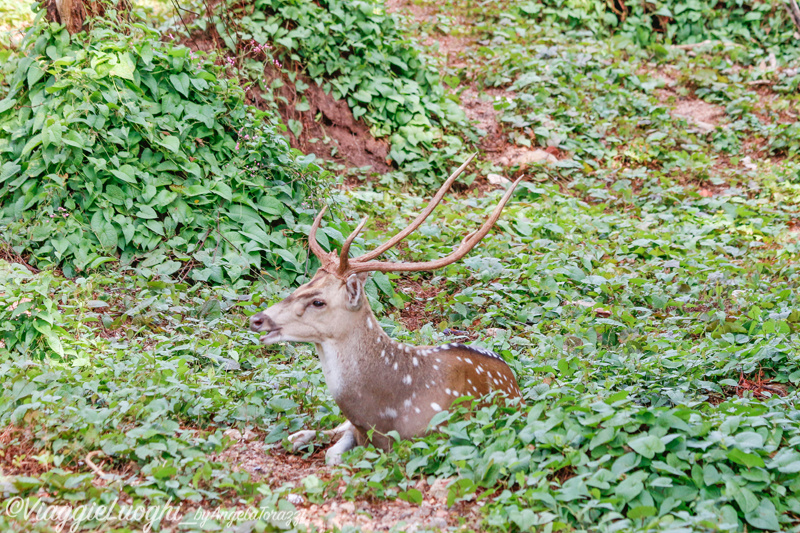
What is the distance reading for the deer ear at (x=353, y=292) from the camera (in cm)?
481

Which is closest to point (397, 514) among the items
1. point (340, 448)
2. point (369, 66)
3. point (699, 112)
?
point (340, 448)

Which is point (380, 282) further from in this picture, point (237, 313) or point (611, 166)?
point (611, 166)

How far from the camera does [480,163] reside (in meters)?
11.2

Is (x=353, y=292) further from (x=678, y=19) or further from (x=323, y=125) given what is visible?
(x=678, y=19)

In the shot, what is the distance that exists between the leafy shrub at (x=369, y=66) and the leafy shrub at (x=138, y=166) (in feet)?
8.16

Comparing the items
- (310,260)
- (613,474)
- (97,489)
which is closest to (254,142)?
(310,260)

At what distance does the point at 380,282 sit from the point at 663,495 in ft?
14.4

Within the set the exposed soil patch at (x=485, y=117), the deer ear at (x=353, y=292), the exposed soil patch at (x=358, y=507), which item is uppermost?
the deer ear at (x=353, y=292)

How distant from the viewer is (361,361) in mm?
4820

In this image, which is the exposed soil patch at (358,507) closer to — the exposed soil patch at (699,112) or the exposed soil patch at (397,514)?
the exposed soil patch at (397,514)

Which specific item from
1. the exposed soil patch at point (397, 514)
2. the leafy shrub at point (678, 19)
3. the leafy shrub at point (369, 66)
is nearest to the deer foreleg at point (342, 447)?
the exposed soil patch at point (397, 514)

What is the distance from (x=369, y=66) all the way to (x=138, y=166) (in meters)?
Answer: 4.50

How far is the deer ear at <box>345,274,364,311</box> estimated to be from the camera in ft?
15.8

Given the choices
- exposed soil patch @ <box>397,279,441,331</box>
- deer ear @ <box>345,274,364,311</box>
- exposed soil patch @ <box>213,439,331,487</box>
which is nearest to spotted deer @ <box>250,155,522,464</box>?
deer ear @ <box>345,274,364,311</box>
